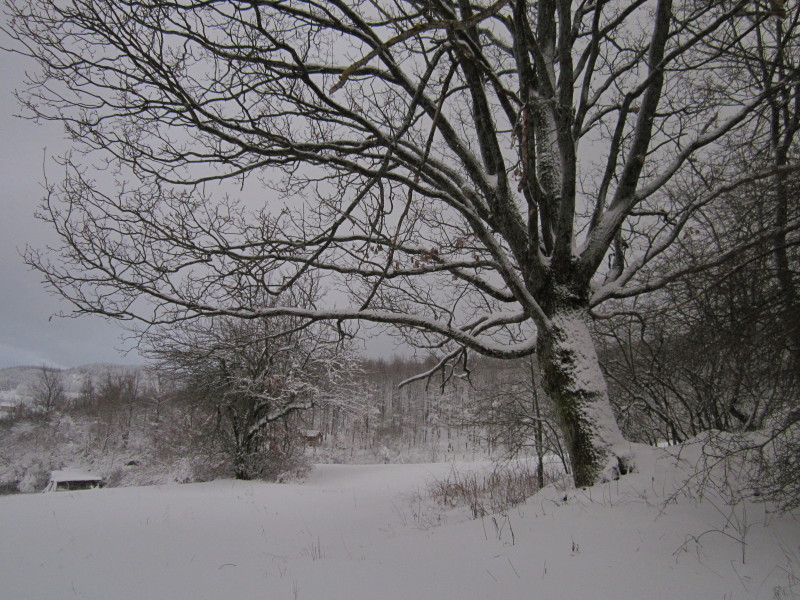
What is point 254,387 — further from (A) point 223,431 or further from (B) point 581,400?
(B) point 581,400

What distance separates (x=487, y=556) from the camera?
2645 millimetres

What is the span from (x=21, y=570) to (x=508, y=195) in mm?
6548

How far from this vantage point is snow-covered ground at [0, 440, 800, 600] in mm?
2055

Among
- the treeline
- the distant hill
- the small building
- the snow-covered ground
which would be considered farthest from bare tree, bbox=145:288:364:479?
the distant hill

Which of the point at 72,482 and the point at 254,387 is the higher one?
the point at 254,387

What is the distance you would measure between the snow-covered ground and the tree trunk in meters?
0.22

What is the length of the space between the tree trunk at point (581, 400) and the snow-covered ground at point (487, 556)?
22 centimetres

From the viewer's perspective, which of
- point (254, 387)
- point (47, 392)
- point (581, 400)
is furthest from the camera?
point (47, 392)

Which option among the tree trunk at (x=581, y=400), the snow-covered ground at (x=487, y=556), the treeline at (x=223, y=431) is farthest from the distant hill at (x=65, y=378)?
the tree trunk at (x=581, y=400)

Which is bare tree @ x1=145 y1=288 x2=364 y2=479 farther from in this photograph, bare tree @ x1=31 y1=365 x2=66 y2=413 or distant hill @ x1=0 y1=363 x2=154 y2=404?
bare tree @ x1=31 y1=365 x2=66 y2=413

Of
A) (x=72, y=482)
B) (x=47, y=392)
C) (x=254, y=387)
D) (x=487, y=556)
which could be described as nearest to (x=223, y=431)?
(x=254, y=387)

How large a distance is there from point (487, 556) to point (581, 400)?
5.93 ft

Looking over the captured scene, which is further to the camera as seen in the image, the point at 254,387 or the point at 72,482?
the point at 72,482

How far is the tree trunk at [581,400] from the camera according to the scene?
3584mm
